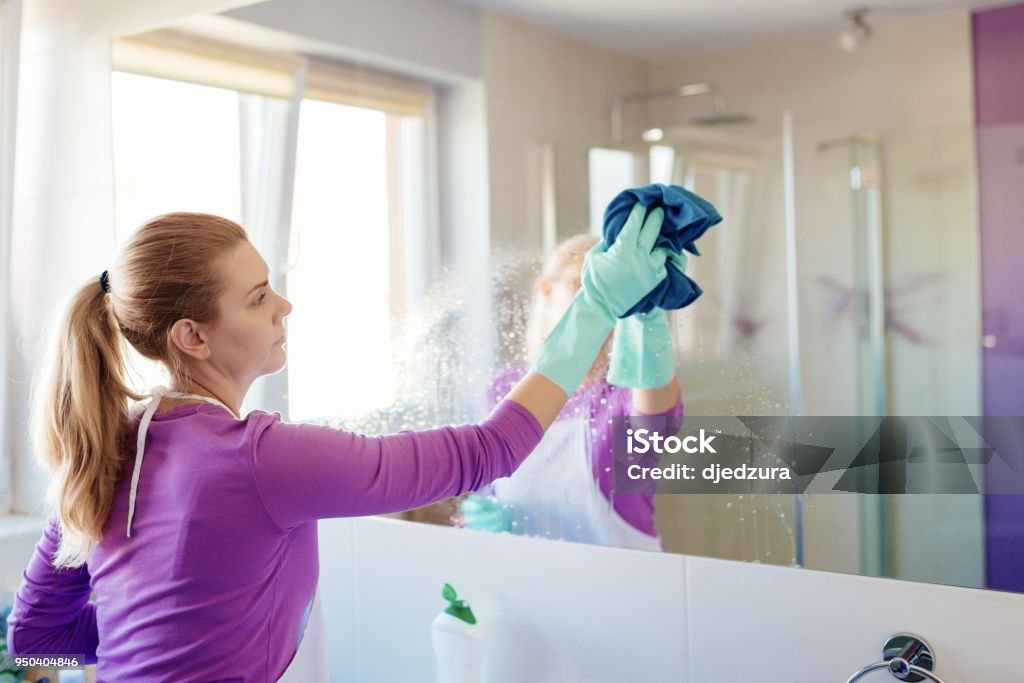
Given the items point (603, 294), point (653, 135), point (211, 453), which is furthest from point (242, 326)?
point (653, 135)

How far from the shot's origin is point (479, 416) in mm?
1456

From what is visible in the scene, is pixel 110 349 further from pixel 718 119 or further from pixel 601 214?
pixel 718 119

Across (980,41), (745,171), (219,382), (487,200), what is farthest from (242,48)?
(980,41)

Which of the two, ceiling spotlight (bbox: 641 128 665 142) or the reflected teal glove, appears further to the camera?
the reflected teal glove

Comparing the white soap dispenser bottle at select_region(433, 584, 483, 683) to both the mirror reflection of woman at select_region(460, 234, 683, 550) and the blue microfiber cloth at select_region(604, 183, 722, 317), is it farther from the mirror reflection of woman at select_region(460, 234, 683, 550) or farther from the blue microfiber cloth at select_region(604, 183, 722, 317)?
the blue microfiber cloth at select_region(604, 183, 722, 317)

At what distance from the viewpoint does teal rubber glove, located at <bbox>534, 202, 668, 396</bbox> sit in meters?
1.14

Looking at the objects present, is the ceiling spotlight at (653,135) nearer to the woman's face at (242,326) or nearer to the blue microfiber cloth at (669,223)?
the blue microfiber cloth at (669,223)

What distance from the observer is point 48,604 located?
1.26 meters

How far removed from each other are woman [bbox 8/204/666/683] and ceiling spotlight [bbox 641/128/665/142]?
116 mm

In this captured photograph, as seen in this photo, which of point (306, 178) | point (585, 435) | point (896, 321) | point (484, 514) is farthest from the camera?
point (306, 178)

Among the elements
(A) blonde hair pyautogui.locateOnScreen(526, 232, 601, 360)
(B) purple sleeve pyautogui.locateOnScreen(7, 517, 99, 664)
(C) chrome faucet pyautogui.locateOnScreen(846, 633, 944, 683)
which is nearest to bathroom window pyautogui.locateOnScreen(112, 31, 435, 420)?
(A) blonde hair pyautogui.locateOnScreen(526, 232, 601, 360)

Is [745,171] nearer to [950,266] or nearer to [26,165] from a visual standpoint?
[950,266]

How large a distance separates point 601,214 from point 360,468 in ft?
1.60

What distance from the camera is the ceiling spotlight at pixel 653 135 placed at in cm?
121
